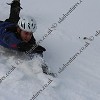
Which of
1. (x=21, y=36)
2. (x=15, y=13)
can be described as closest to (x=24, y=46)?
(x=21, y=36)

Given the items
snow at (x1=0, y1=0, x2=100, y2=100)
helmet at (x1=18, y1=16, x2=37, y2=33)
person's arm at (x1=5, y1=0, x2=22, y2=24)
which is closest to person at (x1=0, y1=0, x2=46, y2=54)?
helmet at (x1=18, y1=16, x2=37, y2=33)

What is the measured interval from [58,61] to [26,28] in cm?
96

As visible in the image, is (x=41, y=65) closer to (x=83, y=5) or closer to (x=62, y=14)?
(x=62, y=14)

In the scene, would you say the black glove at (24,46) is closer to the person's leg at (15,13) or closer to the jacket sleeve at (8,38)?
the jacket sleeve at (8,38)

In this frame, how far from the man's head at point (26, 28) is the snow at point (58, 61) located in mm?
337

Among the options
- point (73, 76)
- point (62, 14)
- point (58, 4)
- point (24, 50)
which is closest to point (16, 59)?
point (24, 50)

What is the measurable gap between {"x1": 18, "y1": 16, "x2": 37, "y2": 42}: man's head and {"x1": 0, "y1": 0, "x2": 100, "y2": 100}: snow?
13.3 inches

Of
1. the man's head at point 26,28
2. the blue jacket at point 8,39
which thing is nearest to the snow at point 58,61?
the blue jacket at point 8,39

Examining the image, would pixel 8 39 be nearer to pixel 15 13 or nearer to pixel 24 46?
pixel 24 46

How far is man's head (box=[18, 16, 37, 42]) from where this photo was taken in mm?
4746

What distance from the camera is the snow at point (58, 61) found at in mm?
4164

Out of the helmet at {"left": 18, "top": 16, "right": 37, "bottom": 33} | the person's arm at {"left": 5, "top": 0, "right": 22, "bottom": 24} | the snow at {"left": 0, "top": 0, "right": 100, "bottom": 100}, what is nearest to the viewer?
the snow at {"left": 0, "top": 0, "right": 100, "bottom": 100}

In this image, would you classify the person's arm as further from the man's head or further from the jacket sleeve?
the man's head

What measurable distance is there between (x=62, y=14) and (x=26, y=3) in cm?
102
